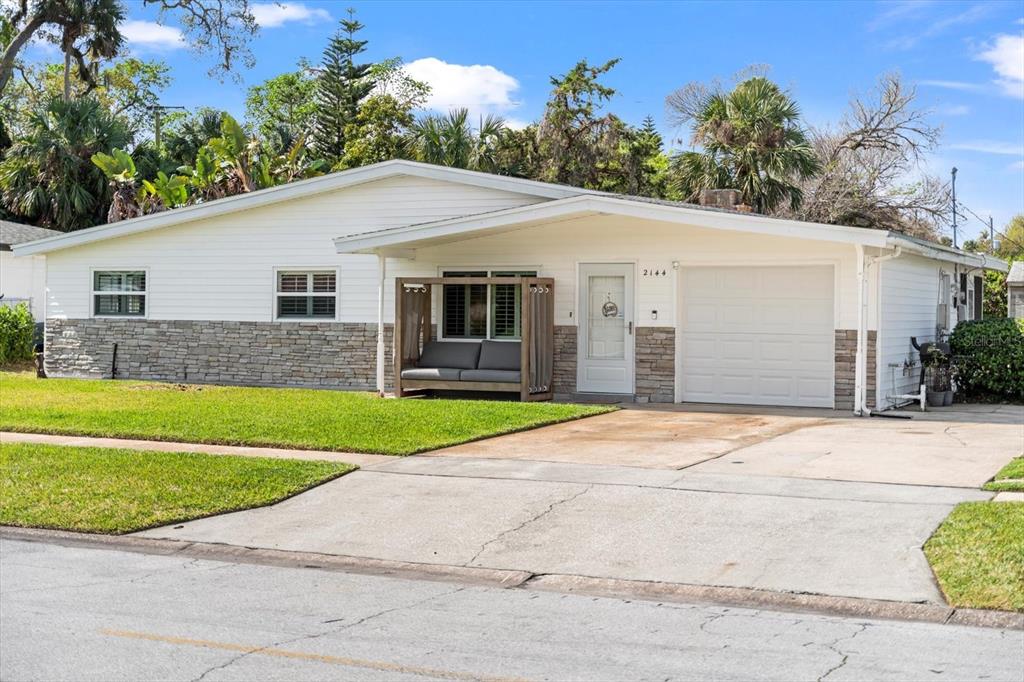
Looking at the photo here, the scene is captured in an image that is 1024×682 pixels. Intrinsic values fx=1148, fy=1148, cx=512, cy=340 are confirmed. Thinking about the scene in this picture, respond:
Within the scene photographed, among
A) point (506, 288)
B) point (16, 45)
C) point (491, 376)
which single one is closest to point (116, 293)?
point (506, 288)

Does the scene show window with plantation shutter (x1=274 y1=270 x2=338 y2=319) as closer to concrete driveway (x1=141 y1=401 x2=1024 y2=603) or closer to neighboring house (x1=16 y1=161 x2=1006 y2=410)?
neighboring house (x1=16 y1=161 x2=1006 y2=410)

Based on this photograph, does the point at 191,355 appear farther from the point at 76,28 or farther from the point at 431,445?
the point at 76,28

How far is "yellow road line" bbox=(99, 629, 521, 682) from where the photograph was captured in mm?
5695

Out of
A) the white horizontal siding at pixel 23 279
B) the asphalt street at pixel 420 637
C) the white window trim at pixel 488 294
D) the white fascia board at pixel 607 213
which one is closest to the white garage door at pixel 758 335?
the white fascia board at pixel 607 213

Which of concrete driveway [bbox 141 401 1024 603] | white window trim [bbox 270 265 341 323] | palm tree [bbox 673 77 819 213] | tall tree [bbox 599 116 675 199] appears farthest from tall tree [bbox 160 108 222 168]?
concrete driveway [bbox 141 401 1024 603]

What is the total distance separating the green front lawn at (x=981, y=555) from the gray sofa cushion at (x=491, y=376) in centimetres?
975

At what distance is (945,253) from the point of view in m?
19.7

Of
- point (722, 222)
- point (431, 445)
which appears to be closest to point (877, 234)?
point (722, 222)

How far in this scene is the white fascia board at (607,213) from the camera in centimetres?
1609

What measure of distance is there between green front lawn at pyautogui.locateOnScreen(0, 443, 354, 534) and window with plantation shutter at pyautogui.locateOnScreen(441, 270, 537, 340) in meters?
8.01

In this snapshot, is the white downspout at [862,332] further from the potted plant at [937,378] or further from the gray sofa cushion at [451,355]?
the gray sofa cushion at [451,355]

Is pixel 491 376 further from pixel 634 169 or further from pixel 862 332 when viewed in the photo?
pixel 634 169

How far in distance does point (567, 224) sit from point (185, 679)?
14.1 meters

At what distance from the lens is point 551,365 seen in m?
19.1
